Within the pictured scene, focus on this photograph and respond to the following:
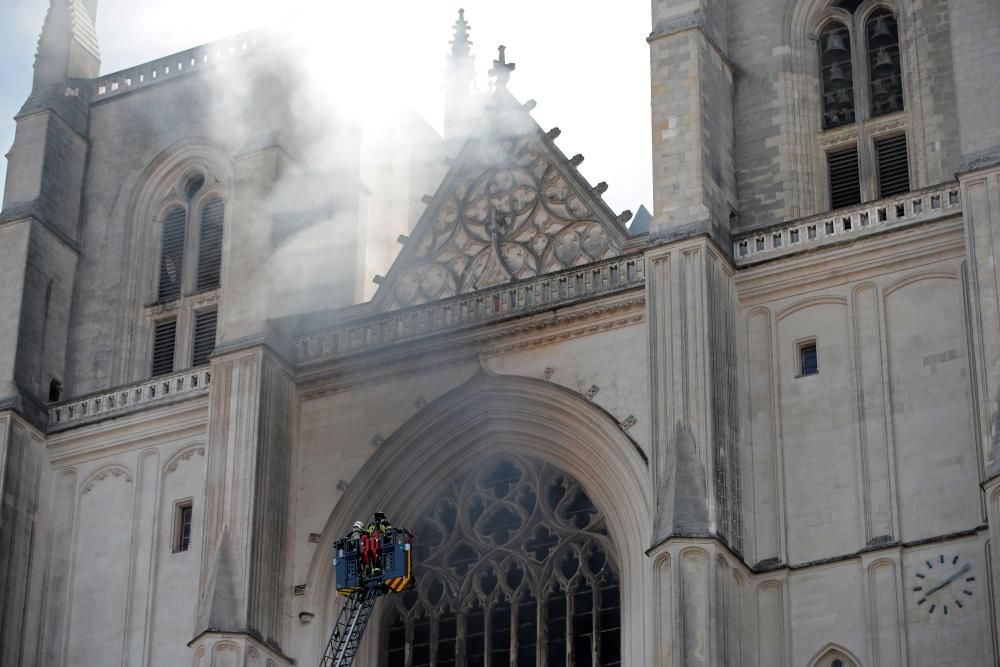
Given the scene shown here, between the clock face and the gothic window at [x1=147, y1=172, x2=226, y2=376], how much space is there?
477 inches

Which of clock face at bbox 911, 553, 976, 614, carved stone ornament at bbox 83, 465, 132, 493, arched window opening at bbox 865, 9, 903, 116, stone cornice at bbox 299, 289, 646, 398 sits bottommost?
clock face at bbox 911, 553, 976, 614

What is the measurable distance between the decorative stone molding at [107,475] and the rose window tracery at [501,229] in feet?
15.0

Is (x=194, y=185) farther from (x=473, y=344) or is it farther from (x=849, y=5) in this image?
(x=849, y=5)

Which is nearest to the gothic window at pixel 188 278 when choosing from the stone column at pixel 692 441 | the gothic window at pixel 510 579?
the gothic window at pixel 510 579

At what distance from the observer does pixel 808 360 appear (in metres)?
31.0

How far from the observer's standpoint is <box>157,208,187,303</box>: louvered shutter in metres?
37.2

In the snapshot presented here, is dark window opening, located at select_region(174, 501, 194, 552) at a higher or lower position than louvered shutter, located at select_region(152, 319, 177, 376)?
lower

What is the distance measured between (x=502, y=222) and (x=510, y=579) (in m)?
5.71

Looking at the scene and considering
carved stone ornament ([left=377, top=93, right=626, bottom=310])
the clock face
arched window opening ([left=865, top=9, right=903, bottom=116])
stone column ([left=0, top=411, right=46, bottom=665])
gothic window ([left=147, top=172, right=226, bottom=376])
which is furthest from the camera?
gothic window ([left=147, top=172, right=226, bottom=376])

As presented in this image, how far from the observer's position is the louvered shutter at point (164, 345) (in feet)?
120

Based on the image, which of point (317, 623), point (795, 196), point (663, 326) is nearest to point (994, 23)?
point (795, 196)

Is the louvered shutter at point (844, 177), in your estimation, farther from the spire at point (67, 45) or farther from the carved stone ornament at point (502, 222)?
the spire at point (67, 45)

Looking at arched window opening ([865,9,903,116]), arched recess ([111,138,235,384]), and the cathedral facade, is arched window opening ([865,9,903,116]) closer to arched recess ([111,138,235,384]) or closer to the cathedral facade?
the cathedral facade

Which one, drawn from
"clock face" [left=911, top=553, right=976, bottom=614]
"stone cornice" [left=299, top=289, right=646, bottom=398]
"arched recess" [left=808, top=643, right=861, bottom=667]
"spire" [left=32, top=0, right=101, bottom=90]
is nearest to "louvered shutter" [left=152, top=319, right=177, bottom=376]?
"stone cornice" [left=299, top=289, right=646, bottom=398]
